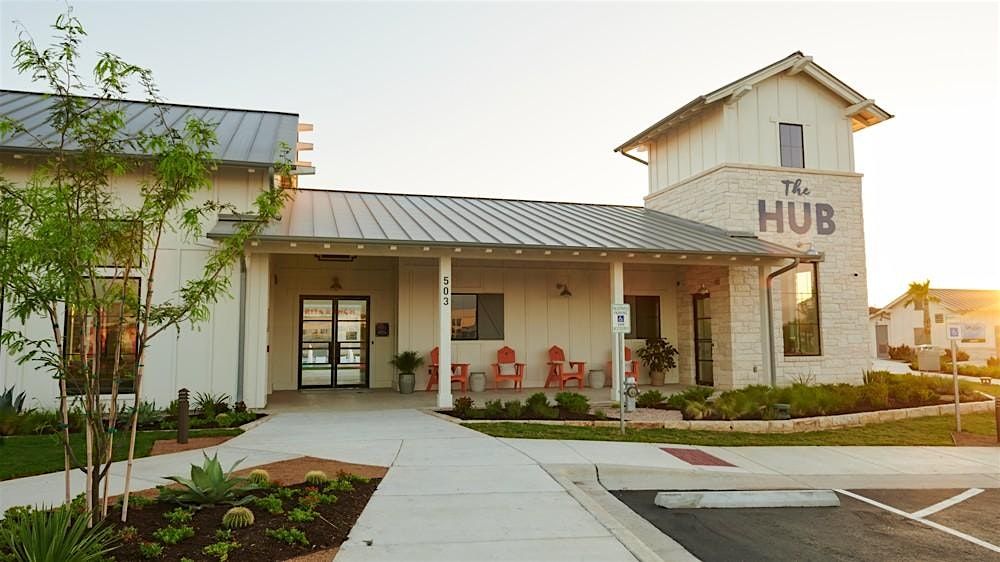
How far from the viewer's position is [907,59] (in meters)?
12.2

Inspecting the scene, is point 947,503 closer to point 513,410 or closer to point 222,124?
point 513,410

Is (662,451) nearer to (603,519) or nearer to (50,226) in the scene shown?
(603,519)

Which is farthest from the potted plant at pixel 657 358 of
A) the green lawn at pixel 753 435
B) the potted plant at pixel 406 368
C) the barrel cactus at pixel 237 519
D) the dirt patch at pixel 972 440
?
the barrel cactus at pixel 237 519

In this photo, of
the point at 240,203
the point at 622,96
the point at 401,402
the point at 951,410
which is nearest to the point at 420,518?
Result: the point at 401,402

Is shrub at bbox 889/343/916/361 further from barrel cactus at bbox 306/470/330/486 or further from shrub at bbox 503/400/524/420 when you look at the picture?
barrel cactus at bbox 306/470/330/486

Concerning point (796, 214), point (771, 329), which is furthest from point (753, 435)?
point (796, 214)

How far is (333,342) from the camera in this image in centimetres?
1459

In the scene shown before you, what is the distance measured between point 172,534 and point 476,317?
10.7 metres

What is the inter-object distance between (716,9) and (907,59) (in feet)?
13.1

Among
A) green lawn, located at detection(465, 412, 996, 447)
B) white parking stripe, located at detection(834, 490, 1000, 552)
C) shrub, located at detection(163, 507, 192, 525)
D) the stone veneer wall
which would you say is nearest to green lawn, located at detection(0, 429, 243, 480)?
shrub, located at detection(163, 507, 192, 525)

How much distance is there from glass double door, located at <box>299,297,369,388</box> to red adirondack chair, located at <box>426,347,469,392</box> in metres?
1.95

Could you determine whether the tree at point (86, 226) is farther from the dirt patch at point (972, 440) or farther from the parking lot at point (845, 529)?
the dirt patch at point (972, 440)

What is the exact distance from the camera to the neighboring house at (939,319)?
3200cm

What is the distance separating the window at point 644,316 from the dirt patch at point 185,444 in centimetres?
1052
